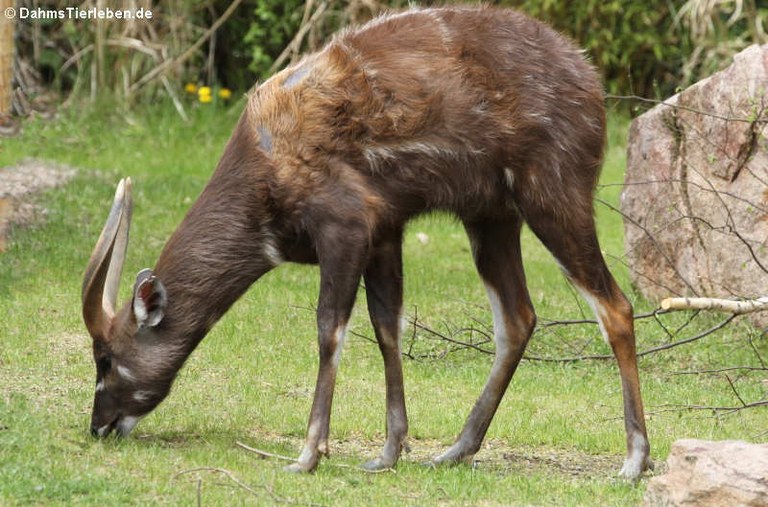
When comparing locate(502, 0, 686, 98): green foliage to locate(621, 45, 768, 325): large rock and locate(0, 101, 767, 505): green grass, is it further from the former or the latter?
locate(621, 45, 768, 325): large rock

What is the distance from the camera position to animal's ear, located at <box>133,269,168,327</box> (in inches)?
268

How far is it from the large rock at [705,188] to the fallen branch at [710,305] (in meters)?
2.24

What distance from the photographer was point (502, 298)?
7391 mm

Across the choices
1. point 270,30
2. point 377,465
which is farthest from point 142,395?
point 270,30

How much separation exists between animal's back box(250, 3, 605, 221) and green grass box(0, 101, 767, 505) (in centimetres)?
49

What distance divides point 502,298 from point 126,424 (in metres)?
2.04

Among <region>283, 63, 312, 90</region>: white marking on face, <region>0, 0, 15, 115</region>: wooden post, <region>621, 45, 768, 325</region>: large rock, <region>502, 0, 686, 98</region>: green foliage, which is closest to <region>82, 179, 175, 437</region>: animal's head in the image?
<region>283, 63, 312, 90</region>: white marking on face

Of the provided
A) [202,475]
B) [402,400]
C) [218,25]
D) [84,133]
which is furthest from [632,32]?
[202,475]

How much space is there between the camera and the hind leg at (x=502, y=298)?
24.1 ft

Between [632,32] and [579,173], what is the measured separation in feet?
31.4

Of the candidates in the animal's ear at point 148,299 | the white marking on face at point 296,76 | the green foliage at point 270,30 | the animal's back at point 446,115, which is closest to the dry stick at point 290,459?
the animal's ear at point 148,299

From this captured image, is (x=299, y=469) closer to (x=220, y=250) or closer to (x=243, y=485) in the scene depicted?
(x=243, y=485)

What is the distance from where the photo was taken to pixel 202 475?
630 centimetres
